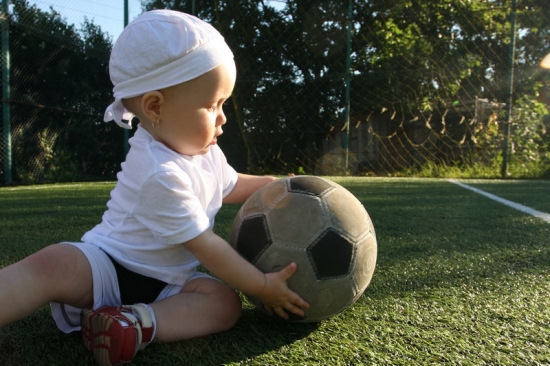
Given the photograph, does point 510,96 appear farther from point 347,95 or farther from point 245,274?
point 245,274

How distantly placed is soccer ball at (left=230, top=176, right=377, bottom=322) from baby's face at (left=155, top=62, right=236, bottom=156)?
28 cm

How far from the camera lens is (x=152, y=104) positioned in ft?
4.94

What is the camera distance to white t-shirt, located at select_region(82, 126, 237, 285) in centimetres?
139

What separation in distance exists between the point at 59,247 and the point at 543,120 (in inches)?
380

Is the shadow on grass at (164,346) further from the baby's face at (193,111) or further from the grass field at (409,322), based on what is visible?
the baby's face at (193,111)

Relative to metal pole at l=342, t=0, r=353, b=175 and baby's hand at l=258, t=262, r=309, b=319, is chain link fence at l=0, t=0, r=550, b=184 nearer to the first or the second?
metal pole at l=342, t=0, r=353, b=175

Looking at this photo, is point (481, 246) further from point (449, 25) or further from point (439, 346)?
point (449, 25)

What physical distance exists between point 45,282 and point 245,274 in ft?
1.70

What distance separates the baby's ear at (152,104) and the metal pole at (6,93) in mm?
6277

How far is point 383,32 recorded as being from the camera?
10648mm

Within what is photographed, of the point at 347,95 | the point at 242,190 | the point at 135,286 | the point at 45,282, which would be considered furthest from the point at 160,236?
the point at 347,95

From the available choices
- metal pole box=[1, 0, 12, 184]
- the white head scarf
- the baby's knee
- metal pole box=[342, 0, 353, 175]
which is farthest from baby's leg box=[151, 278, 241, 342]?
metal pole box=[342, 0, 353, 175]

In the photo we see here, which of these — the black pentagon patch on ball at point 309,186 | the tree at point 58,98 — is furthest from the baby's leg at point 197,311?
the tree at point 58,98

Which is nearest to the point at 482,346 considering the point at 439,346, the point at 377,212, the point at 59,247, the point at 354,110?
the point at 439,346
